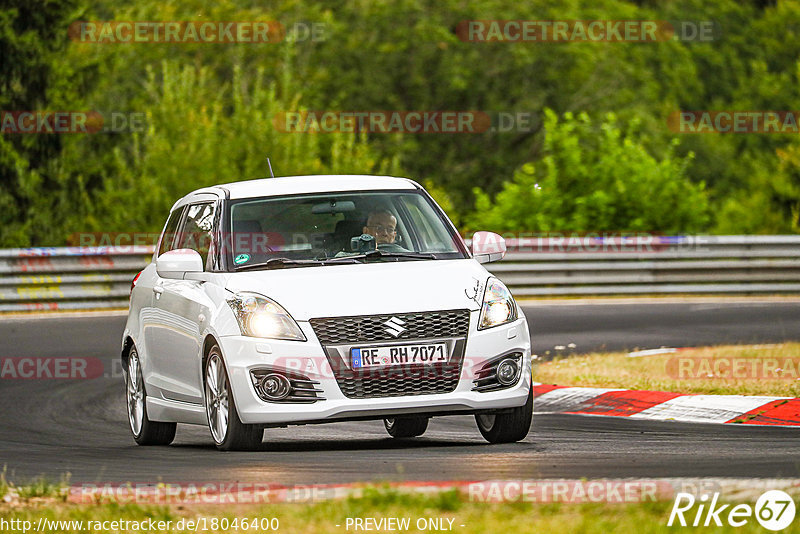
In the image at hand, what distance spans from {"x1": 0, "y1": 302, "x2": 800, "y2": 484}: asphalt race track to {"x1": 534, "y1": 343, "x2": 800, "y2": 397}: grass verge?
119 centimetres

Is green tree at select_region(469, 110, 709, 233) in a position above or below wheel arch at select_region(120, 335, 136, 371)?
below

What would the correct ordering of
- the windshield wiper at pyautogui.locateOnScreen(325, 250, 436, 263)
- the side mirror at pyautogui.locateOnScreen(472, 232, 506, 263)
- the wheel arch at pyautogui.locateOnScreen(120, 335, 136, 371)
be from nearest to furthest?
the windshield wiper at pyautogui.locateOnScreen(325, 250, 436, 263) → the side mirror at pyautogui.locateOnScreen(472, 232, 506, 263) → the wheel arch at pyautogui.locateOnScreen(120, 335, 136, 371)

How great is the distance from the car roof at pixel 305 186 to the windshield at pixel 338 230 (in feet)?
0.17

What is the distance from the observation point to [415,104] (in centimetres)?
5638

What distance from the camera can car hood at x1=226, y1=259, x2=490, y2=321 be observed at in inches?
360

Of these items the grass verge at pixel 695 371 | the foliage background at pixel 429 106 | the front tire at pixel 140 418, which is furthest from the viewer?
the foliage background at pixel 429 106

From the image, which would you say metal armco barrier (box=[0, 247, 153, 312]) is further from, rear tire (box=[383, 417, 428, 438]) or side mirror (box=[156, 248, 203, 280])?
side mirror (box=[156, 248, 203, 280])

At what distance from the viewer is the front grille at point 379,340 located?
9.08m

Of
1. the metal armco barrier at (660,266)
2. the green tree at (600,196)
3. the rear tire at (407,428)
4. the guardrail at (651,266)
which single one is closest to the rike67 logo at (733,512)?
the rear tire at (407,428)

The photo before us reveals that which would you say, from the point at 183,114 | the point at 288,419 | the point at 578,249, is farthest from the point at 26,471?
the point at 183,114

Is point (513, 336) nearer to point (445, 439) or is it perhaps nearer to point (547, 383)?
point (445, 439)

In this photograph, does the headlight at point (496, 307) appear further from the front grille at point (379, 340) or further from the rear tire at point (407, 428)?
the rear tire at point (407, 428)

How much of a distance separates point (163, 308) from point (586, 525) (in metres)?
5.25

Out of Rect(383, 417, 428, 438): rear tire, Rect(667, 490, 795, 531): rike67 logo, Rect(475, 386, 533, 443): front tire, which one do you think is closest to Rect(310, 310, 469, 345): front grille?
Rect(475, 386, 533, 443): front tire
